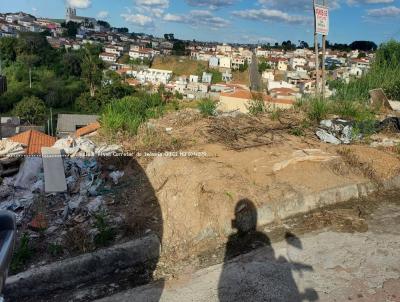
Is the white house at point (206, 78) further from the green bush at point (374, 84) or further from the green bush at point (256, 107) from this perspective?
the green bush at point (256, 107)

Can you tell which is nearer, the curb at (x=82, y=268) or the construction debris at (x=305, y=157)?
the curb at (x=82, y=268)

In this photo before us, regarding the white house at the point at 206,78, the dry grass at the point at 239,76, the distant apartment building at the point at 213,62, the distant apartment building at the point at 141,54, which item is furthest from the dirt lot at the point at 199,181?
the distant apartment building at the point at 141,54

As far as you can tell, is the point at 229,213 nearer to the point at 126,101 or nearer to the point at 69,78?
the point at 126,101

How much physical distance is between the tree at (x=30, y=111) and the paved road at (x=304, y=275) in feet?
138

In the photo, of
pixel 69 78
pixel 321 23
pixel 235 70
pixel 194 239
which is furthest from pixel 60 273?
pixel 235 70

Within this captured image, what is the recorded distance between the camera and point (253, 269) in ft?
9.67

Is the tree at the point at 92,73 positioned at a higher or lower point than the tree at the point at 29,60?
lower

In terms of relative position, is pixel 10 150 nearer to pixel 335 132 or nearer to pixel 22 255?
pixel 22 255

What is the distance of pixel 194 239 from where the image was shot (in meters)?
3.33

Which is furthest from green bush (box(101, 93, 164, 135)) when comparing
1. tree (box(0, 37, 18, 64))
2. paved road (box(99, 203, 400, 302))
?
tree (box(0, 37, 18, 64))

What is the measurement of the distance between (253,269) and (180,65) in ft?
316

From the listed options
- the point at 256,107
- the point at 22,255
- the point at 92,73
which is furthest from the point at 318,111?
the point at 92,73

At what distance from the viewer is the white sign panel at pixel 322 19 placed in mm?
7141

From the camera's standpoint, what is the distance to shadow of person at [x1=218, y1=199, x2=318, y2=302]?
8.75ft
